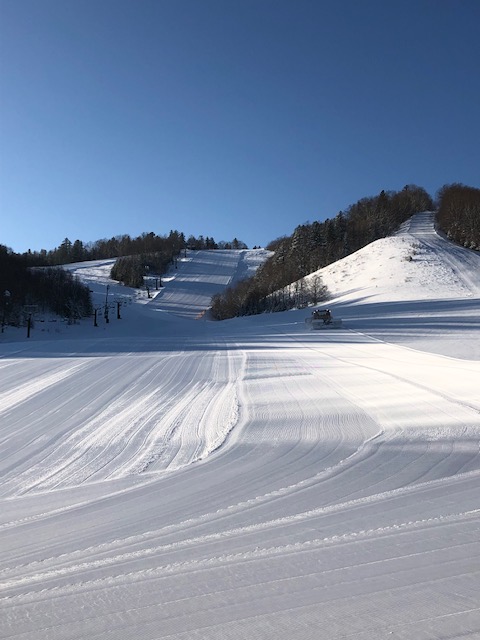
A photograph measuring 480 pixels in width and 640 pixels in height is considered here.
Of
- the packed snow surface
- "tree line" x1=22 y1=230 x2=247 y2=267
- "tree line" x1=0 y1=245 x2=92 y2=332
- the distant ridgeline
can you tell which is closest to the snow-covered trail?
the distant ridgeline

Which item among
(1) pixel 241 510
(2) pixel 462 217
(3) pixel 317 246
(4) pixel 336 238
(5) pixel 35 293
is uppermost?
(2) pixel 462 217

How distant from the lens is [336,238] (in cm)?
9231

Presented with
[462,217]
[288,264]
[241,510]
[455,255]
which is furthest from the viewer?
[288,264]

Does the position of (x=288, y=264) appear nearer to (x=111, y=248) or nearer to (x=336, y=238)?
(x=336, y=238)

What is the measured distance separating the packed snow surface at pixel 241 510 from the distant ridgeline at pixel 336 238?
54.3m

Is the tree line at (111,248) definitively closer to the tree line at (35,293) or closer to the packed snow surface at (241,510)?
the tree line at (35,293)

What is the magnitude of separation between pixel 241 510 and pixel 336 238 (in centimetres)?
9244

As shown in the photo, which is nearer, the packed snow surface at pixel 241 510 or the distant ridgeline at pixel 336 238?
the packed snow surface at pixel 241 510

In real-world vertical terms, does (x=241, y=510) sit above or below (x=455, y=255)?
below

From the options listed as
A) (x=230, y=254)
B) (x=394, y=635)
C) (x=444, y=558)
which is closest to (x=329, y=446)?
(x=444, y=558)

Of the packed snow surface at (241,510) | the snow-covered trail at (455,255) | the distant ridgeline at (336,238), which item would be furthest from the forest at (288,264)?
the packed snow surface at (241,510)

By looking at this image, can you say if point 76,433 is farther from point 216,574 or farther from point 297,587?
point 297,587

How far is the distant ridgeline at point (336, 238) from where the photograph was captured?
73.9 meters

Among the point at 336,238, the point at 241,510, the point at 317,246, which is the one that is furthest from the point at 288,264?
the point at 241,510
